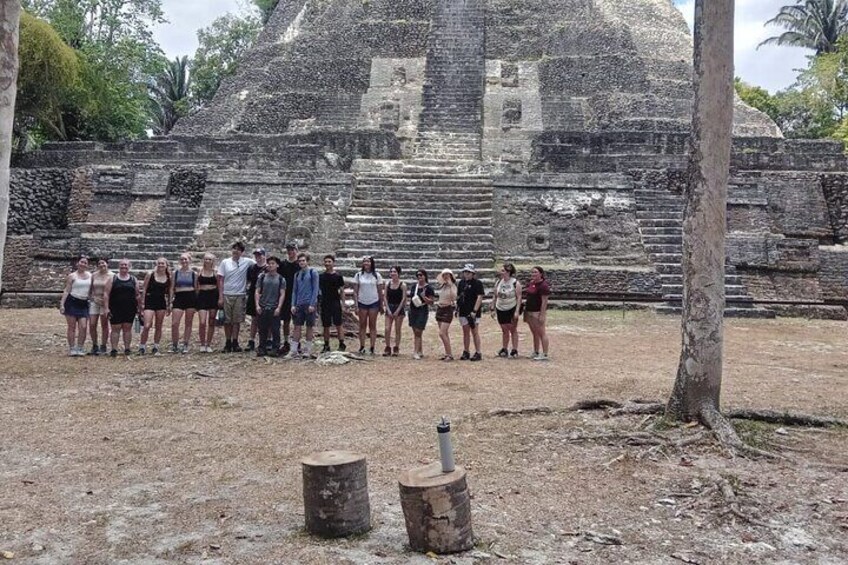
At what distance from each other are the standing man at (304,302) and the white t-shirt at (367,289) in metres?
0.53

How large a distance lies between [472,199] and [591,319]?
407 cm

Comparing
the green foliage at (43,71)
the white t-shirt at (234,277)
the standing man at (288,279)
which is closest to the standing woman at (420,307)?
the standing man at (288,279)

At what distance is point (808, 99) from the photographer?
27.4 m

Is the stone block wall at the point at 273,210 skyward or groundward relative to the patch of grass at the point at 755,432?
skyward

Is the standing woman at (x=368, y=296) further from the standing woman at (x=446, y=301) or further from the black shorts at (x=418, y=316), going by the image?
the standing woman at (x=446, y=301)

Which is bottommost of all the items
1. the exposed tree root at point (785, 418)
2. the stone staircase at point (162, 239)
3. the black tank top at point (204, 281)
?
the exposed tree root at point (785, 418)

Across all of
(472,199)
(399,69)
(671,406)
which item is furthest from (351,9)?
(671,406)

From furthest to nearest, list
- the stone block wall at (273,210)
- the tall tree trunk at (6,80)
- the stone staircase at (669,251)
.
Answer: the stone block wall at (273,210) < the stone staircase at (669,251) < the tall tree trunk at (6,80)

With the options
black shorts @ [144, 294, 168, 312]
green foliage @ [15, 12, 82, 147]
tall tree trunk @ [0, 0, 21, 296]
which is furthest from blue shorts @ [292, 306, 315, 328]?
green foliage @ [15, 12, 82, 147]

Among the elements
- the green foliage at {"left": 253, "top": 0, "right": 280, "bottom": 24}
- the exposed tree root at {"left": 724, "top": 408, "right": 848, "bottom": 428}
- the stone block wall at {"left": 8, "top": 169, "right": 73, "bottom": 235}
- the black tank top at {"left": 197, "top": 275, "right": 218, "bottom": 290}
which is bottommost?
the exposed tree root at {"left": 724, "top": 408, "right": 848, "bottom": 428}

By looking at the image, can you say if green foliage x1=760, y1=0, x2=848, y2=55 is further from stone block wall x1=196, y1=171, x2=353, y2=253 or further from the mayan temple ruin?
stone block wall x1=196, y1=171, x2=353, y2=253

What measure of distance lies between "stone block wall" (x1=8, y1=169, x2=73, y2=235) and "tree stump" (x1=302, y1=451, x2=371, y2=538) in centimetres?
1494

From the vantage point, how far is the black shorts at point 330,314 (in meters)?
8.55

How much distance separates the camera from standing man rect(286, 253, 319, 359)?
321 inches
